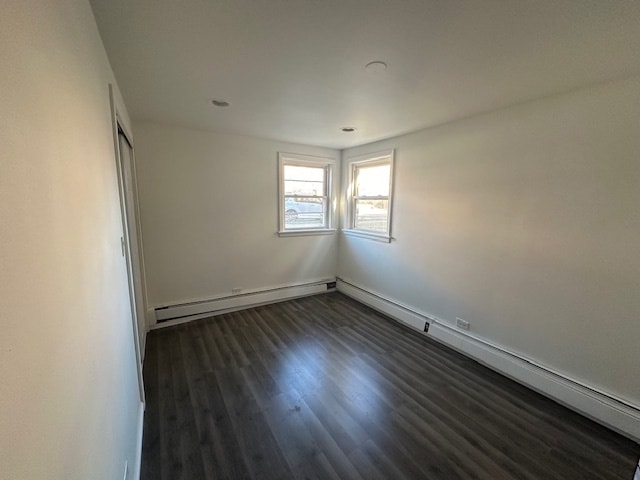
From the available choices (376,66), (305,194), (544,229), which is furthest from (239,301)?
(544,229)

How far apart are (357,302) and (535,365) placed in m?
2.26

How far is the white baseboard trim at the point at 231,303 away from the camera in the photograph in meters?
3.29

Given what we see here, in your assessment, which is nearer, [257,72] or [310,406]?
[257,72]

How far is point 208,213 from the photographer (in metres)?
3.44

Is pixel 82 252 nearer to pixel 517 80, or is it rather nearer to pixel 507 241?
pixel 517 80

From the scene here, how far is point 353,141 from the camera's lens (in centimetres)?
375

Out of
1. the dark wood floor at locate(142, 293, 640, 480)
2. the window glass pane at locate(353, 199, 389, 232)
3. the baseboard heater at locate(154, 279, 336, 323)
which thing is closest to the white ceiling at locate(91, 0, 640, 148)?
the window glass pane at locate(353, 199, 389, 232)

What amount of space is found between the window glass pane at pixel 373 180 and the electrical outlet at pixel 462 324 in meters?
1.77

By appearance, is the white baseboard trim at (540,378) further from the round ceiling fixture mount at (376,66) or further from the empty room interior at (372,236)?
the round ceiling fixture mount at (376,66)

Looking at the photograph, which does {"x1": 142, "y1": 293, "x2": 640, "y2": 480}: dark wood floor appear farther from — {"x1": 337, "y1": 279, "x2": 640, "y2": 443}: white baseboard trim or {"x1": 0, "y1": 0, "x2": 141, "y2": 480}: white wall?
{"x1": 0, "y1": 0, "x2": 141, "y2": 480}: white wall

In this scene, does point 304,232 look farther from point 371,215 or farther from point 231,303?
point 231,303

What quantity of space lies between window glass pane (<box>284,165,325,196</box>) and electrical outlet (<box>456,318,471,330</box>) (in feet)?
8.73

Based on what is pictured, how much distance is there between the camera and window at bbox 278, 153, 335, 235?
4.00m

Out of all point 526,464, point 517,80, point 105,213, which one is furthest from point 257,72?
point 526,464
